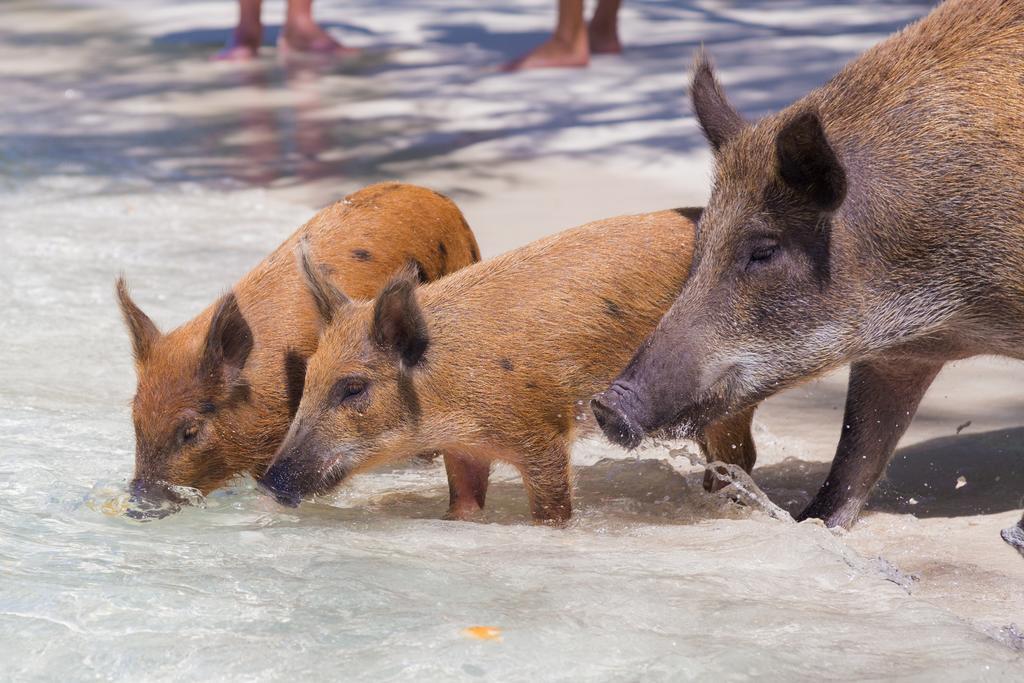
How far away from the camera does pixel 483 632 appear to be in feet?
13.2

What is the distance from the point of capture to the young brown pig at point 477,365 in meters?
5.08

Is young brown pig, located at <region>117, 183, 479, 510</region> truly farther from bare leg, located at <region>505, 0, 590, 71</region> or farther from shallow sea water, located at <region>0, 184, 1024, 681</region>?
bare leg, located at <region>505, 0, 590, 71</region>

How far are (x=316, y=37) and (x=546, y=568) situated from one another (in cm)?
1014

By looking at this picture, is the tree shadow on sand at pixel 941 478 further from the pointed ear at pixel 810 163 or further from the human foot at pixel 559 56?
the human foot at pixel 559 56

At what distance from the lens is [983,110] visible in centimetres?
476

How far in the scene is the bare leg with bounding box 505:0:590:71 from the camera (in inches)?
472

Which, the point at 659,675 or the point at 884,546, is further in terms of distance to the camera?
the point at 884,546

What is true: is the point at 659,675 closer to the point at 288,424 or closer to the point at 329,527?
the point at 329,527

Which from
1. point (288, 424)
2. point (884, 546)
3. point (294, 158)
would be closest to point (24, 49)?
point (294, 158)

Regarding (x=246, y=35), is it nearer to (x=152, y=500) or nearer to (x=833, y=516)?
(x=152, y=500)

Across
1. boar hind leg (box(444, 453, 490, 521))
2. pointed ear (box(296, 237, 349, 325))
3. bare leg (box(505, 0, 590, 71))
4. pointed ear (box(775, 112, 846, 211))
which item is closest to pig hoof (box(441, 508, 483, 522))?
boar hind leg (box(444, 453, 490, 521))

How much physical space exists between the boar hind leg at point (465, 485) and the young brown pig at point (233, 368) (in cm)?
60

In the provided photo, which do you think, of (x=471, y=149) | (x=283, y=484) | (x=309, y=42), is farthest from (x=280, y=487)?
(x=309, y=42)

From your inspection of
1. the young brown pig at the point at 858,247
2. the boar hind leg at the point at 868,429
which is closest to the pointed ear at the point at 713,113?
the young brown pig at the point at 858,247
